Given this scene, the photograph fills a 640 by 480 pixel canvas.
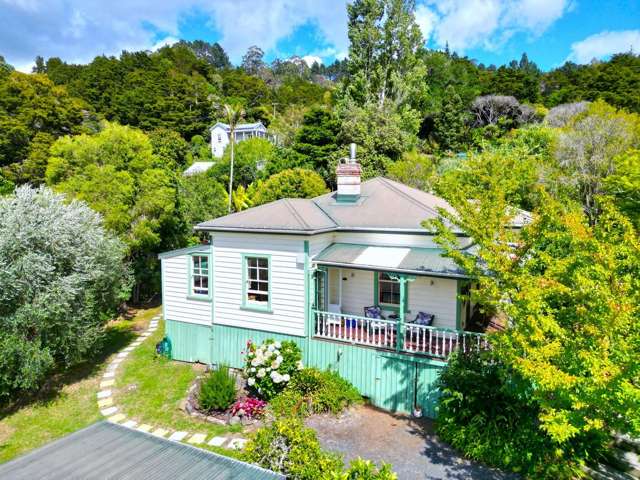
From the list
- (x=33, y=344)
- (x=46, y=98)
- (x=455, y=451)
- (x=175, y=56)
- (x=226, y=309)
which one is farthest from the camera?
(x=175, y=56)

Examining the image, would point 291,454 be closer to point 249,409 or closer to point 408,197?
point 249,409

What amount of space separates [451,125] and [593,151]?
29.0 meters

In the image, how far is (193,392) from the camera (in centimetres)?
1222

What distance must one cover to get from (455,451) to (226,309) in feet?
26.7

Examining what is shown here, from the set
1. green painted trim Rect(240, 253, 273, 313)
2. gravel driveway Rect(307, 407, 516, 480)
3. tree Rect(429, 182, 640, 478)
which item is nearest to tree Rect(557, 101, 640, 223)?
tree Rect(429, 182, 640, 478)

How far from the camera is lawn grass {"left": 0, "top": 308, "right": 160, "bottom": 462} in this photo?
1063 centimetres

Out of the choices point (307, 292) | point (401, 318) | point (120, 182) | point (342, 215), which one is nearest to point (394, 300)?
point (401, 318)

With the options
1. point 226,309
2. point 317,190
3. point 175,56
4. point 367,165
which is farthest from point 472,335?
point 175,56

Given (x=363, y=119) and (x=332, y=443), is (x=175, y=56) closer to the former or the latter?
(x=363, y=119)

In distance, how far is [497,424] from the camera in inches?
367

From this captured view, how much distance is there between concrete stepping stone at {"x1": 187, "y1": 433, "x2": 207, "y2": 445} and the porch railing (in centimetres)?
421

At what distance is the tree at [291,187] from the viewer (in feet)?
98.2

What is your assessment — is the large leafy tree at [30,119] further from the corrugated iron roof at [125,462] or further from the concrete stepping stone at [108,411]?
the corrugated iron roof at [125,462]

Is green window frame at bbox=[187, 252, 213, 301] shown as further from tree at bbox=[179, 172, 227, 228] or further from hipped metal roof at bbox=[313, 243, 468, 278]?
tree at bbox=[179, 172, 227, 228]
